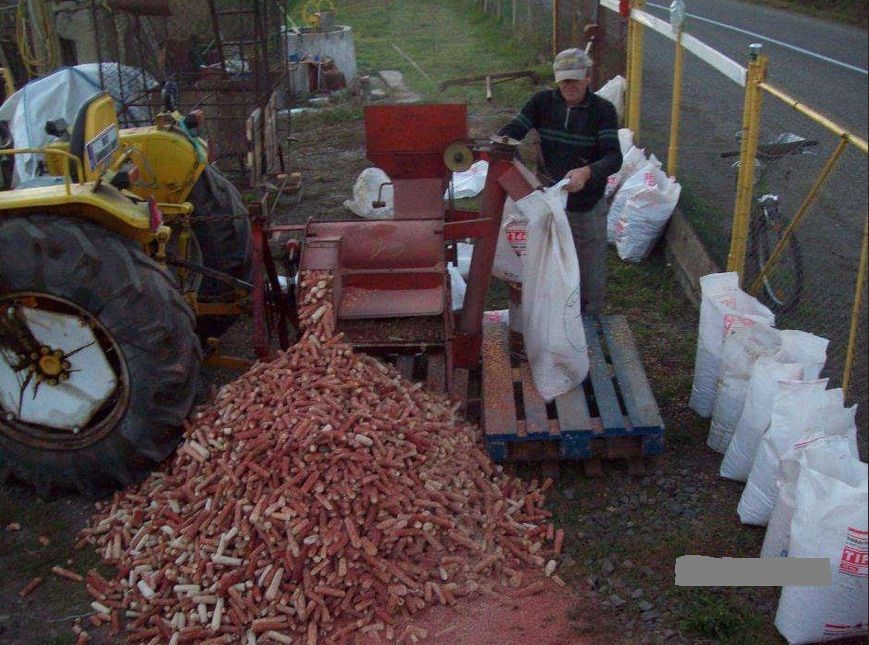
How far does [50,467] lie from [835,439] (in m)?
3.19

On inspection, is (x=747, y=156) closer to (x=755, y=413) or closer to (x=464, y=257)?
(x=755, y=413)

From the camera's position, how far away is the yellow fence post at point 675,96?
6.42m

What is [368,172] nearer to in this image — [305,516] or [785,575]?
[305,516]

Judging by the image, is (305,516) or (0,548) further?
(0,548)

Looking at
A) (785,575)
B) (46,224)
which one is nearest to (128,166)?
(46,224)

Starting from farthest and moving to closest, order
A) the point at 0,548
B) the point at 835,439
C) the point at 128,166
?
the point at 128,166
the point at 0,548
the point at 835,439

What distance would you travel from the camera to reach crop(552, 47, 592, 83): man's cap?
4805mm

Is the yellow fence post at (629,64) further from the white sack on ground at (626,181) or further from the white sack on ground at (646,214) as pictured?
the white sack on ground at (646,214)

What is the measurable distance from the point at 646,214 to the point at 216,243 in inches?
122

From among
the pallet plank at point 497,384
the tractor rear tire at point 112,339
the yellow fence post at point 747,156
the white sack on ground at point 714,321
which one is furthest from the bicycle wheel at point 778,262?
the tractor rear tire at point 112,339

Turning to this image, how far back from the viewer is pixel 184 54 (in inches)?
365

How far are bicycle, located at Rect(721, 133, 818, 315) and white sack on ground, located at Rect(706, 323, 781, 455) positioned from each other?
0.92m

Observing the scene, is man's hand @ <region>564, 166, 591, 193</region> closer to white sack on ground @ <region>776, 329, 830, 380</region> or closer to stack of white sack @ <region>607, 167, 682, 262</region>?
white sack on ground @ <region>776, 329, 830, 380</region>

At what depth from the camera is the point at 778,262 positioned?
17.2ft
